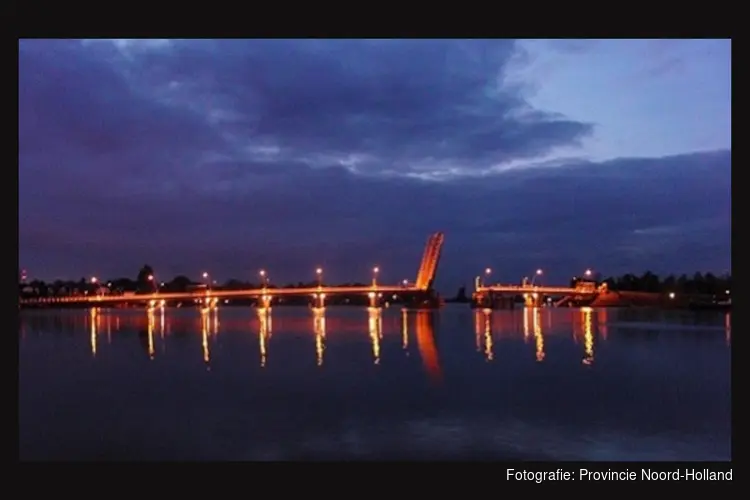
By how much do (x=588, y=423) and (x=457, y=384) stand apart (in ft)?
13.0

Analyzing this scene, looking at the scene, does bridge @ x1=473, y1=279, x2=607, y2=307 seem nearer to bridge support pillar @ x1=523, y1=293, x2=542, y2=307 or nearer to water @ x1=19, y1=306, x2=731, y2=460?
bridge support pillar @ x1=523, y1=293, x2=542, y2=307

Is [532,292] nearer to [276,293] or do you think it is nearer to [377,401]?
[276,293]

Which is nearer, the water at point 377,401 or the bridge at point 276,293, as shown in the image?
the water at point 377,401

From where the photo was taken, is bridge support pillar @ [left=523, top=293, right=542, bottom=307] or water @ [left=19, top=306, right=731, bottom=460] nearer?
water @ [left=19, top=306, right=731, bottom=460]

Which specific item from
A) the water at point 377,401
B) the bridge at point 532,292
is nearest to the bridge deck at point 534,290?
the bridge at point 532,292

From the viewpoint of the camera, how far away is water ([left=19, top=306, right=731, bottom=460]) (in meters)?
9.16

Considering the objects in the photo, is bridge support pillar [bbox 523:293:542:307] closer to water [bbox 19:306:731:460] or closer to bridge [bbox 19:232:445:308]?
bridge [bbox 19:232:445:308]

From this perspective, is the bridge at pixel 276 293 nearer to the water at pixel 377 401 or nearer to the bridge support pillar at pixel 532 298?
the bridge support pillar at pixel 532 298

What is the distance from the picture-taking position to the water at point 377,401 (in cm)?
916

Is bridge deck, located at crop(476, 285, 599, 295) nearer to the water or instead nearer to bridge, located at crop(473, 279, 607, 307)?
bridge, located at crop(473, 279, 607, 307)

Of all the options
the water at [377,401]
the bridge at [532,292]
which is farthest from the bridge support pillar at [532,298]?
the water at [377,401]

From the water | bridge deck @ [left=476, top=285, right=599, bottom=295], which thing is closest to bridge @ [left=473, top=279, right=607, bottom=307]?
bridge deck @ [left=476, top=285, right=599, bottom=295]

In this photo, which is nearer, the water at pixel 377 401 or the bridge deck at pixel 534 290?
the water at pixel 377 401

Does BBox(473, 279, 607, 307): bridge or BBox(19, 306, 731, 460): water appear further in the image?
BBox(473, 279, 607, 307): bridge
